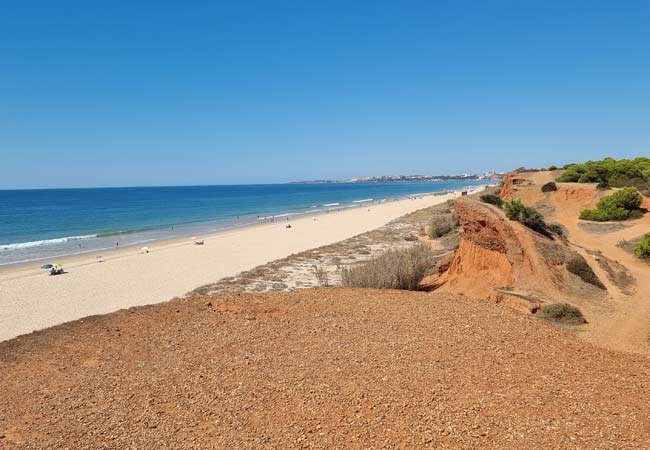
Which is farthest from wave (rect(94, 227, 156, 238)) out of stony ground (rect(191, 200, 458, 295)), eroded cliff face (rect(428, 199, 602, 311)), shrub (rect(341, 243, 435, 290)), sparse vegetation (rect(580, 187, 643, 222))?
sparse vegetation (rect(580, 187, 643, 222))

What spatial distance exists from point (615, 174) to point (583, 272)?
2564 cm

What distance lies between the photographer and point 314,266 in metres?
16.8

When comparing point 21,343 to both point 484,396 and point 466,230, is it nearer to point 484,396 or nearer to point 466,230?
point 484,396

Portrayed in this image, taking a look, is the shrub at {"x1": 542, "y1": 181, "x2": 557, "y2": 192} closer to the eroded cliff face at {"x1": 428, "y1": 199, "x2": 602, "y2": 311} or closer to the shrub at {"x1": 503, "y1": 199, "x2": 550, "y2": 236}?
the shrub at {"x1": 503, "y1": 199, "x2": 550, "y2": 236}

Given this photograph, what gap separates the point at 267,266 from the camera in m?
19.3

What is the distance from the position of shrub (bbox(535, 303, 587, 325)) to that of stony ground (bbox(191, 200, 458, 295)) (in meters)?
6.78

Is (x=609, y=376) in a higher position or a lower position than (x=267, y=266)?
higher

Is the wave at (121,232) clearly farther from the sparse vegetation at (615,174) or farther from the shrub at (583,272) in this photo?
the sparse vegetation at (615,174)

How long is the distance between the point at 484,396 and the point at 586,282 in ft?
23.1

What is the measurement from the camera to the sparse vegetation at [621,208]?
2186 cm

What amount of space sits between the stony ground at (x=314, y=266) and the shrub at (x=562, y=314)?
22.2 feet

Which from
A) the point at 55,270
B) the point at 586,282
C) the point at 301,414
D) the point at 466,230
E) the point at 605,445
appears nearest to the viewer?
the point at 605,445

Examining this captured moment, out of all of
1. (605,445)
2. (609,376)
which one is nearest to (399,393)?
(605,445)

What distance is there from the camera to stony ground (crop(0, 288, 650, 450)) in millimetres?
4238
